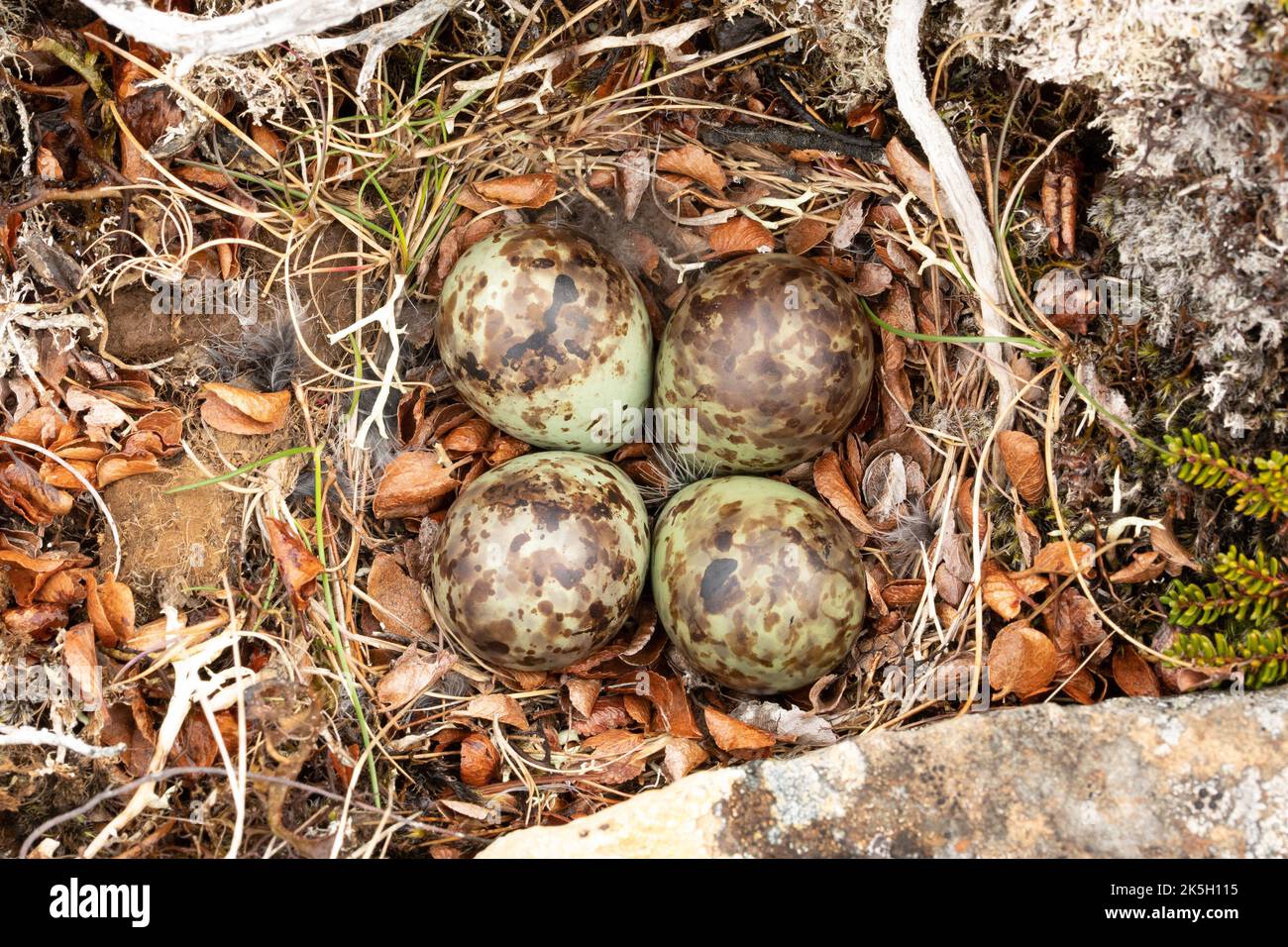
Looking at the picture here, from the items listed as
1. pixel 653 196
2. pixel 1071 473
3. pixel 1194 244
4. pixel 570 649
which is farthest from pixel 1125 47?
pixel 570 649

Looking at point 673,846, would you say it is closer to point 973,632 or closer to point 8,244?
point 973,632

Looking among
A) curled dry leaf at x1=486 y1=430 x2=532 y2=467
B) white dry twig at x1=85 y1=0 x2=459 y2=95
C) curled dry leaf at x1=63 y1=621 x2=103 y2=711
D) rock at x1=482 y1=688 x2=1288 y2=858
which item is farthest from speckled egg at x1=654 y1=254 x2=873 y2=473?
curled dry leaf at x1=63 y1=621 x2=103 y2=711

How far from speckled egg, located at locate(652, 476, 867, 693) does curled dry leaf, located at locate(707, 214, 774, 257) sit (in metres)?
0.58

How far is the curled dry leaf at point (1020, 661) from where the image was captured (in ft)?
6.03

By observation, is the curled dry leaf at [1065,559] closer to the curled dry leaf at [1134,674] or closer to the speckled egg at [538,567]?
the curled dry leaf at [1134,674]

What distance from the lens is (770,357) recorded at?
1888mm

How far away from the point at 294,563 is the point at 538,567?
21.5 inches

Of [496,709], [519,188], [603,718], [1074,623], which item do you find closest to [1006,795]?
[1074,623]

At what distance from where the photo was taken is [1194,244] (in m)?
1.71

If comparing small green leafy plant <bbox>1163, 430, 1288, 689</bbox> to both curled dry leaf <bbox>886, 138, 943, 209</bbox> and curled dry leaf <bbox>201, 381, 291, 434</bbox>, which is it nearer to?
curled dry leaf <bbox>886, 138, 943, 209</bbox>

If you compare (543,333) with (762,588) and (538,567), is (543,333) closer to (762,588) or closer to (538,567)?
(538,567)

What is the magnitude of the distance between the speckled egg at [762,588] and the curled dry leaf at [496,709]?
0.37m

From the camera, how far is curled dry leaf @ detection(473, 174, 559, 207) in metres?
2.16

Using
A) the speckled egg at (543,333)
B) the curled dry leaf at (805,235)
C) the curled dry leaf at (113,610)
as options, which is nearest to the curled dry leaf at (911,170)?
the curled dry leaf at (805,235)
